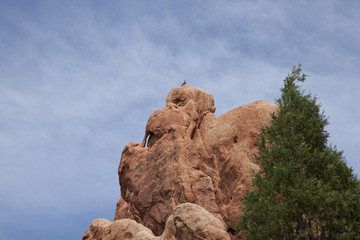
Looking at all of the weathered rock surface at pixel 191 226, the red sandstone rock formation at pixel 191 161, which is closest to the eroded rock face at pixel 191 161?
the red sandstone rock formation at pixel 191 161

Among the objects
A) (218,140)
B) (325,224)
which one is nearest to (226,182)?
(218,140)

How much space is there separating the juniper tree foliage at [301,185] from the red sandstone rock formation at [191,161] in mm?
7589

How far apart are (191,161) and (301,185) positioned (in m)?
14.0

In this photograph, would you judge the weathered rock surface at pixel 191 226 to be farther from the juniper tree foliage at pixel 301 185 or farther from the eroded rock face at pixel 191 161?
the eroded rock face at pixel 191 161

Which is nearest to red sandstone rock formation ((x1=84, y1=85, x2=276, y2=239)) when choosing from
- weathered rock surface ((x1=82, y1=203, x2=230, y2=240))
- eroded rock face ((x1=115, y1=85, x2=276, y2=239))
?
eroded rock face ((x1=115, y1=85, x2=276, y2=239))

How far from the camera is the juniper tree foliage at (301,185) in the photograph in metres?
27.2

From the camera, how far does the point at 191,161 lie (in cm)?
4059

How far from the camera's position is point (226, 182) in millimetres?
39750

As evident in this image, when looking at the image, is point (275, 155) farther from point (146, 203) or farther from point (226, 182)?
point (146, 203)

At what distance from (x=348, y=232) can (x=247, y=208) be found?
6323mm

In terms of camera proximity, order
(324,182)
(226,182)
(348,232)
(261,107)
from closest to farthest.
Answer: (348,232)
(324,182)
(226,182)
(261,107)

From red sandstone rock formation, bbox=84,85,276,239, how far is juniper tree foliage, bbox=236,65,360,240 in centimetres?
759

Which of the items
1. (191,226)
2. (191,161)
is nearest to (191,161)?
(191,161)

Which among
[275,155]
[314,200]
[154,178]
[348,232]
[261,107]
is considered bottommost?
[348,232]
